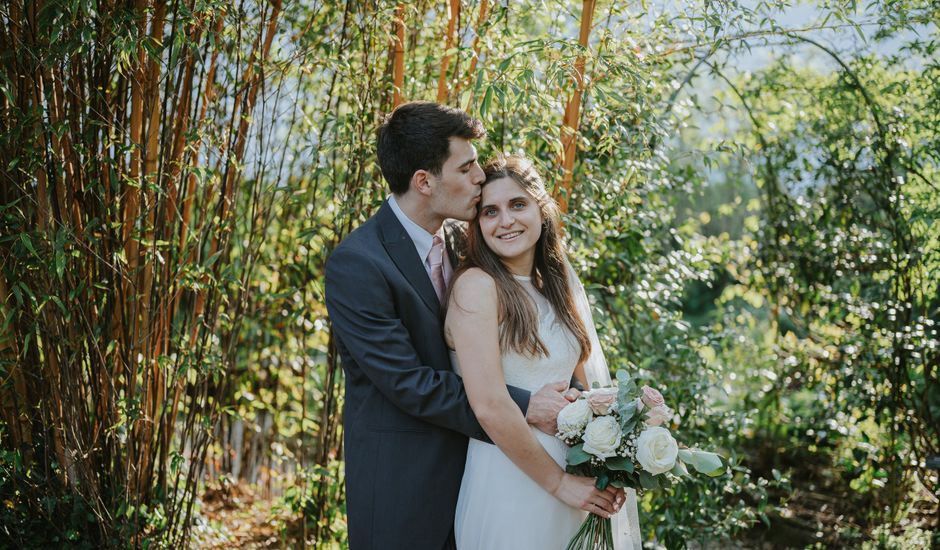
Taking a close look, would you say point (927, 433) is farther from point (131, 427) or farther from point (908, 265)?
point (131, 427)

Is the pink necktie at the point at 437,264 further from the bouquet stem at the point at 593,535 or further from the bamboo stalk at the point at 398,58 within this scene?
the bamboo stalk at the point at 398,58

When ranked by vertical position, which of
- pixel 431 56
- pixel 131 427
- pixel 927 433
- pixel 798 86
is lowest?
pixel 131 427

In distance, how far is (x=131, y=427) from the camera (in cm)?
261

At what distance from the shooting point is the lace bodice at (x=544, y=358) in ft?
6.45

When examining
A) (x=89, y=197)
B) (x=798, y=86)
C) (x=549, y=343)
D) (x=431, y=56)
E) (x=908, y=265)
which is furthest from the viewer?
(x=798, y=86)

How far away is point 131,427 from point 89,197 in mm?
718

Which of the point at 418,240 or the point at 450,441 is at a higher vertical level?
the point at 418,240

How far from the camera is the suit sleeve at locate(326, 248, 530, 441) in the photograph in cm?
181

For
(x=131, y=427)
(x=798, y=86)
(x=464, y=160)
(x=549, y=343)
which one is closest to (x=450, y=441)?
(x=549, y=343)

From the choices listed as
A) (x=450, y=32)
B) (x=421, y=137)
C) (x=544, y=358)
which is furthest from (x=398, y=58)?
(x=544, y=358)

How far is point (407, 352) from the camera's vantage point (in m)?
1.83

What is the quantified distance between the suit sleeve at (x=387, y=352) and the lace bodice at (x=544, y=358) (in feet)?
0.24

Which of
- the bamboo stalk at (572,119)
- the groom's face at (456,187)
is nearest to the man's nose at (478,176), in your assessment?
the groom's face at (456,187)

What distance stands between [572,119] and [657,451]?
1224 mm
